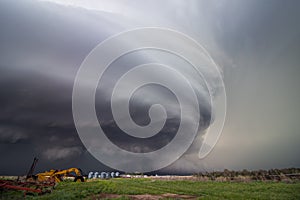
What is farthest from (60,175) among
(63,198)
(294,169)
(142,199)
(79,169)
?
(294,169)

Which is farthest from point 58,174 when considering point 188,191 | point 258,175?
point 258,175

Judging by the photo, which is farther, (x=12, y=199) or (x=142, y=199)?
(x=12, y=199)

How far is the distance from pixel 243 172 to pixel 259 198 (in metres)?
27.9

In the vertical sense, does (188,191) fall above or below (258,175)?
below

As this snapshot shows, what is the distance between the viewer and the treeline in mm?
35438

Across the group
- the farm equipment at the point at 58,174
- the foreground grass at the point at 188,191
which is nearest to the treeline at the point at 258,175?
the foreground grass at the point at 188,191

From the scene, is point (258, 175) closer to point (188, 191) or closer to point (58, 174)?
point (188, 191)

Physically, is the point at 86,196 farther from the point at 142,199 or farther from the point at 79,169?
the point at 79,169

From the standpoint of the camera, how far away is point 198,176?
46125 millimetres

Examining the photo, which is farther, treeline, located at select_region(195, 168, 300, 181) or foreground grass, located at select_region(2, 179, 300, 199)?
treeline, located at select_region(195, 168, 300, 181)

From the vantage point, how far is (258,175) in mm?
38000

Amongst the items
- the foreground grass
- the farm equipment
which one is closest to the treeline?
the foreground grass

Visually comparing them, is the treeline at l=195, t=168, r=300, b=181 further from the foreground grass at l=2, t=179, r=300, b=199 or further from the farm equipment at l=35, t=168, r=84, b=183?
the farm equipment at l=35, t=168, r=84, b=183

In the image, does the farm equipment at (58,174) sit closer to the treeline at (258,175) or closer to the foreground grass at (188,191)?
the foreground grass at (188,191)
